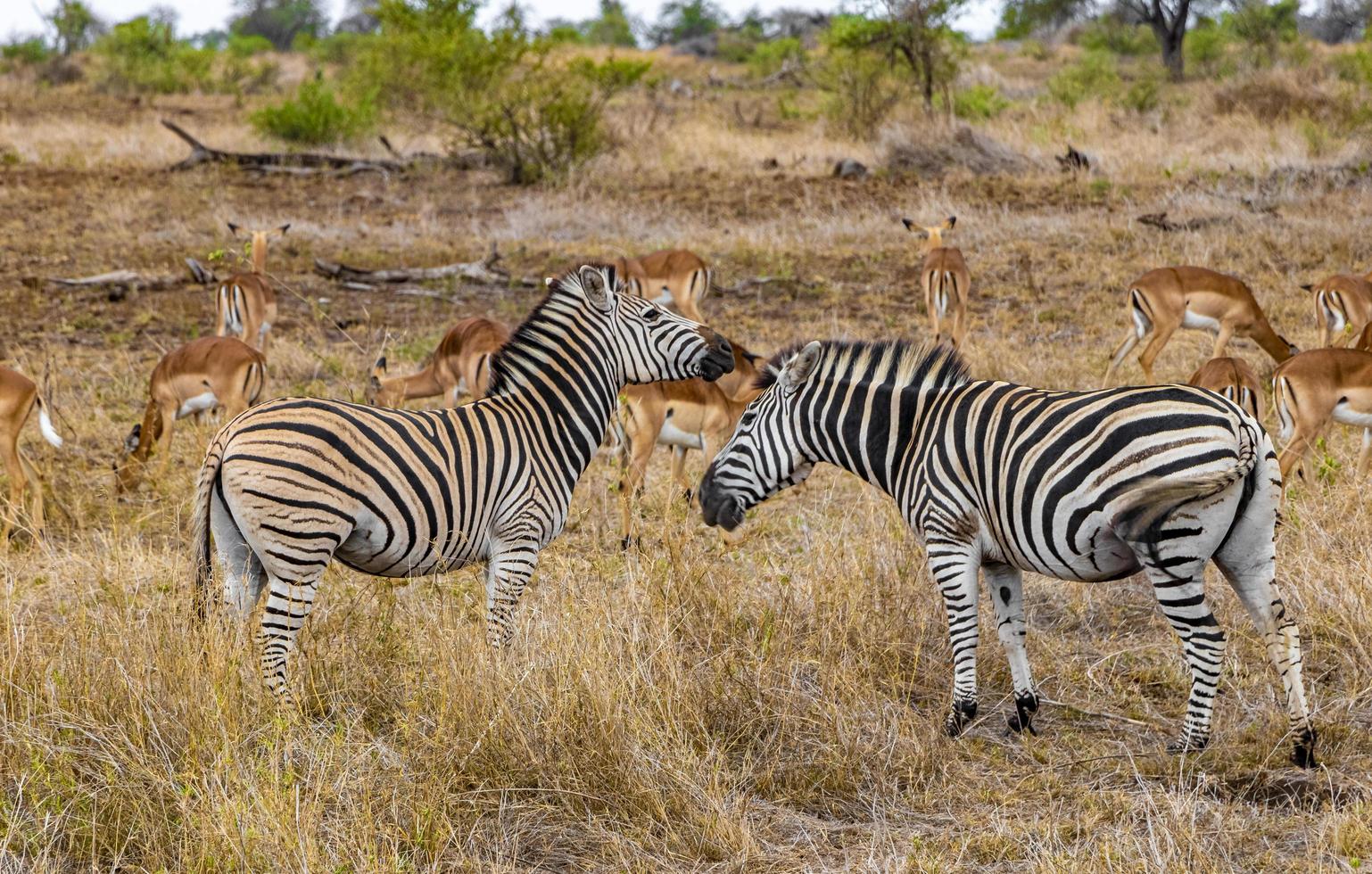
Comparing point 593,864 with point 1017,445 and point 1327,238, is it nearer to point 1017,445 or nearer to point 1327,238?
point 1017,445

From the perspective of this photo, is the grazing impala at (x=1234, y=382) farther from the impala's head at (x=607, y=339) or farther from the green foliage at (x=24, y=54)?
the green foliage at (x=24, y=54)

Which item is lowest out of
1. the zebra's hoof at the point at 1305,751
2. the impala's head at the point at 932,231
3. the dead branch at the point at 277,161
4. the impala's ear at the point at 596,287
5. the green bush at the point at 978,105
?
the zebra's hoof at the point at 1305,751

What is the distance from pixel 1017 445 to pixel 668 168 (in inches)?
711

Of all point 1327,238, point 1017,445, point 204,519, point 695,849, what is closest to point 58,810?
point 204,519

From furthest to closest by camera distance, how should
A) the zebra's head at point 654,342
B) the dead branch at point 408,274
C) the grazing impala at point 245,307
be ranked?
the dead branch at point 408,274, the grazing impala at point 245,307, the zebra's head at point 654,342

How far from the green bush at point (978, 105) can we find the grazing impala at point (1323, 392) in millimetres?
17559

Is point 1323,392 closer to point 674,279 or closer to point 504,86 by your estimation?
point 674,279

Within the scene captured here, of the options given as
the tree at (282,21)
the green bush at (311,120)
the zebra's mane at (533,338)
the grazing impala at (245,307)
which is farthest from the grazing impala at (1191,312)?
the tree at (282,21)

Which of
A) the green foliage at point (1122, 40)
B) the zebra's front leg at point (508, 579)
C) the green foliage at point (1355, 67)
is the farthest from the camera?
the green foliage at point (1122, 40)

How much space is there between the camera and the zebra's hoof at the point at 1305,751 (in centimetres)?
486

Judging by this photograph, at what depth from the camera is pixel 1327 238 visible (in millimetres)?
15383

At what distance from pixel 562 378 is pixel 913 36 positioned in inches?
828

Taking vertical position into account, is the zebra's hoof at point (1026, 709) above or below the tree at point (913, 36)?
below

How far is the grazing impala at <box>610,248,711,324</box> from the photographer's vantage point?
44.3 ft
